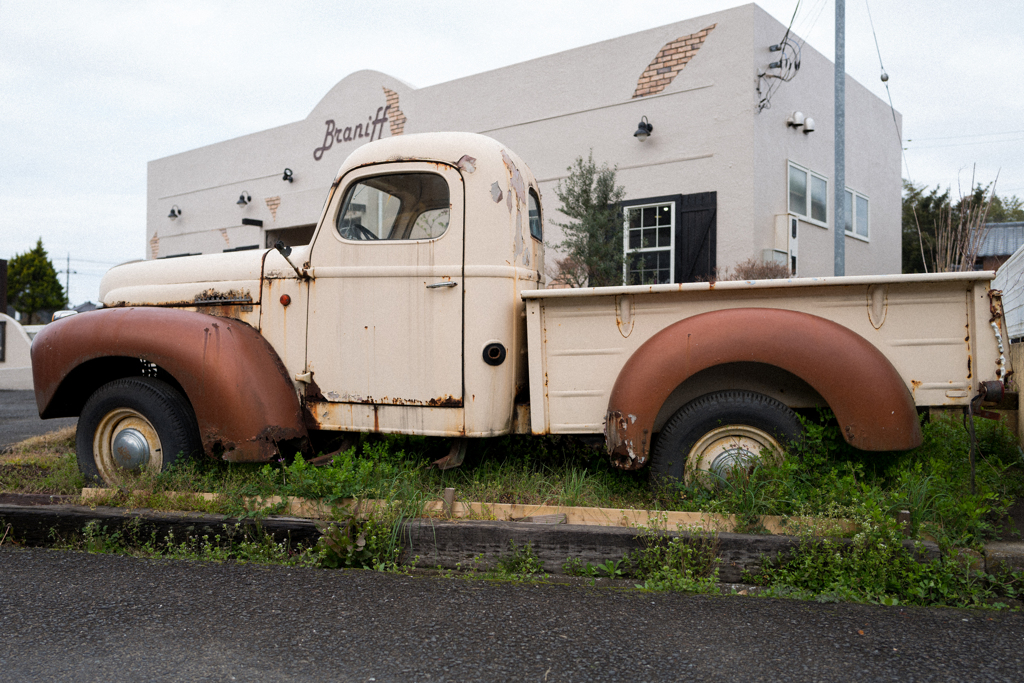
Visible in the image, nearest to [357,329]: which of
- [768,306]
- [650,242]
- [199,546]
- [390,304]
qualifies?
[390,304]

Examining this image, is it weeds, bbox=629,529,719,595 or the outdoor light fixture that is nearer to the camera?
weeds, bbox=629,529,719,595

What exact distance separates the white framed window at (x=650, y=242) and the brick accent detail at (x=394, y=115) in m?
5.58

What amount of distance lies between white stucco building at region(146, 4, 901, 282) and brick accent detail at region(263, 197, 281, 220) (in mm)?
474

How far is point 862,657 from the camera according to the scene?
2404 mm

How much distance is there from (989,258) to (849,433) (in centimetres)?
1653

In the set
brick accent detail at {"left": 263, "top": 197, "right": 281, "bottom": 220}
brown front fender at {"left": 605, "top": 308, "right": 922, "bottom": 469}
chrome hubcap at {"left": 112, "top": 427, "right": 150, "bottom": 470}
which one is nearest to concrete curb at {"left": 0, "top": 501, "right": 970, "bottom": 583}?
chrome hubcap at {"left": 112, "top": 427, "right": 150, "bottom": 470}

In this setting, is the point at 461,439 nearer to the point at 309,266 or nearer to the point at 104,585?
the point at 309,266

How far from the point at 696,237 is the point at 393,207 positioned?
25.8 feet

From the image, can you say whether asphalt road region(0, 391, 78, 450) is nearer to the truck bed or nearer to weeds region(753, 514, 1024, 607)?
the truck bed

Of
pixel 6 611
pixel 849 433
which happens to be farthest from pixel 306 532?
pixel 849 433

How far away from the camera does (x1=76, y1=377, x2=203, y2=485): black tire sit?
4055 millimetres

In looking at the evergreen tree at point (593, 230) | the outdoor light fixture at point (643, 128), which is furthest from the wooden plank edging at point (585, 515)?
the outdoor light fixture at point (643, 128)

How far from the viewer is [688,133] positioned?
11.2 metres

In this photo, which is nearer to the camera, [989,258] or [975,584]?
[975,584]
